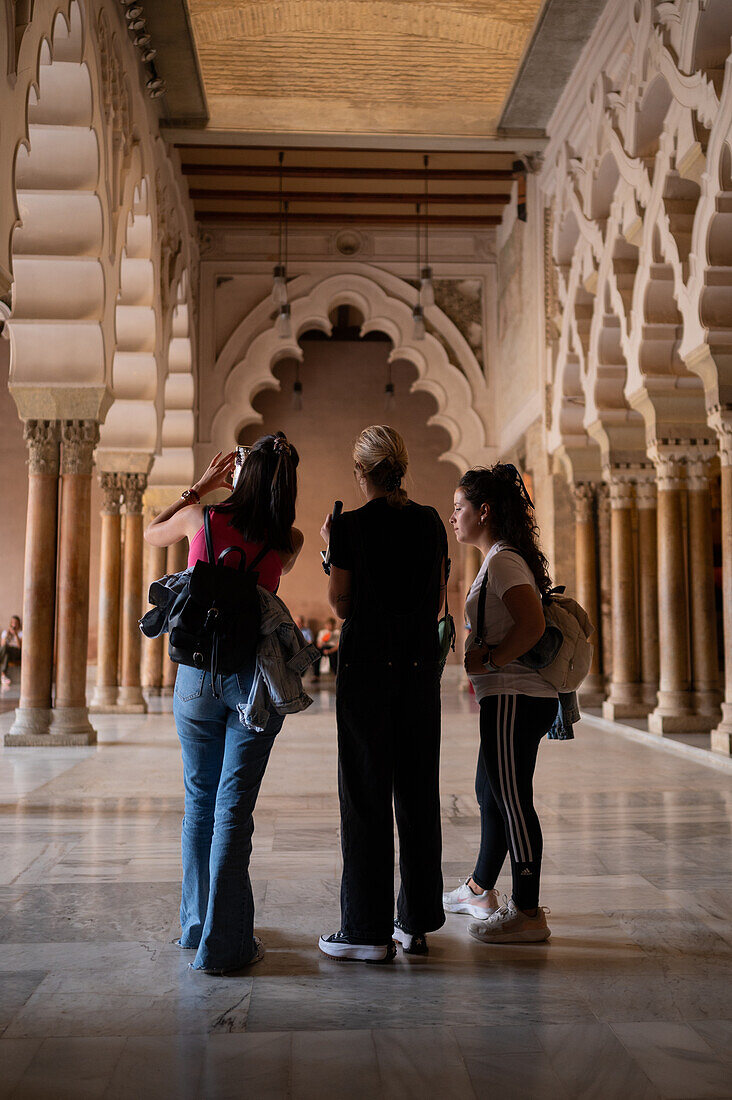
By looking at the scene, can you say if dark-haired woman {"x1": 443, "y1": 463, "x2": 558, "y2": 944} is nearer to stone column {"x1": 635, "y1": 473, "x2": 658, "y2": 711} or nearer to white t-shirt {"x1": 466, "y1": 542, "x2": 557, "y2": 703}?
white t-shirt {"x1": 466, "y1": 542, "x2": 557, "y2": 703}

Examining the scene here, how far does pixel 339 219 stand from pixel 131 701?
7.43 metres

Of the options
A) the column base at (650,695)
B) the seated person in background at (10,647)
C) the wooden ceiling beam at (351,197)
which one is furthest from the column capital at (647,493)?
the seated person in background at (10,647)

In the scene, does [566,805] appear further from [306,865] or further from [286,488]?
[286,488]

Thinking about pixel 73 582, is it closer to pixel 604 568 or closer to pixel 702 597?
pixel 702 597

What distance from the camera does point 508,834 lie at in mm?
2814

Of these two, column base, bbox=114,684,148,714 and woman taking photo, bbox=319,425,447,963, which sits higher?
woman taking photo, bbox=319,425,447,963

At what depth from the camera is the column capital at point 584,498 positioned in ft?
36.5

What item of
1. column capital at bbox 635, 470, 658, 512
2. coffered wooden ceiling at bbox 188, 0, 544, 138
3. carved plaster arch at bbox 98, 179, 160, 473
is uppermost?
coffered wooden ceiling at bbox 188, 0, 544, 138

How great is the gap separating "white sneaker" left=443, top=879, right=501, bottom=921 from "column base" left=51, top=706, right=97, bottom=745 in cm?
523

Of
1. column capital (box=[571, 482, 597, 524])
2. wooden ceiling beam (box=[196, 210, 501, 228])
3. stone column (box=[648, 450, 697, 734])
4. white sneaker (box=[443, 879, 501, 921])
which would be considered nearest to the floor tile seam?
stone column (box=[648, 450, 697, 734])

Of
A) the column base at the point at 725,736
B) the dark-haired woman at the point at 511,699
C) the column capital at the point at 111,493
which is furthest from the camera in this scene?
the column capital at the point at 111,493

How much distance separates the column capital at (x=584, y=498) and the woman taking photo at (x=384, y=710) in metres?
8.72

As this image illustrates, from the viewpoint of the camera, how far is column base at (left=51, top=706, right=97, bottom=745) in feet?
25.4

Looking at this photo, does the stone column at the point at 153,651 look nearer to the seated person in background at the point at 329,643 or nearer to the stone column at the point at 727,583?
the seated person in background at the point at 329,643
